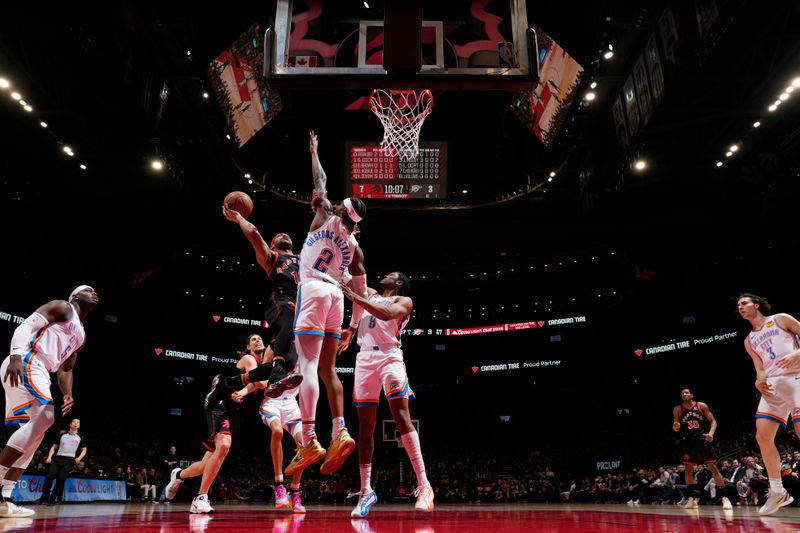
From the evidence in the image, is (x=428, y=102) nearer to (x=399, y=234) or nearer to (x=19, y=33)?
(x=19, y=33)

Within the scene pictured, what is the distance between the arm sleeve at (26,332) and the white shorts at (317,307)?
2.00 m

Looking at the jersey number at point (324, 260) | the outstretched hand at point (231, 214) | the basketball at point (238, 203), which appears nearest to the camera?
the jersey number at point (324, 260)

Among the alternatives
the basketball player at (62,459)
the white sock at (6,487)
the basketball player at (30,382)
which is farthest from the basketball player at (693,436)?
the basketball player at (62,459)

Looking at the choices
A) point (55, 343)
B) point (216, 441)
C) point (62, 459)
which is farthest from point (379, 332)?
point (62, 459)

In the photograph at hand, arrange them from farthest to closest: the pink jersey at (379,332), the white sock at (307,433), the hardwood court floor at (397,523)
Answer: the pink jersey at (379,332), the white sock at (307,433), the hardwood court floor at (397,523)

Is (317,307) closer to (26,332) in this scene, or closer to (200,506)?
(26,332)

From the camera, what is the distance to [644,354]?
2758 centimetres

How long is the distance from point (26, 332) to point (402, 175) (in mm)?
10506

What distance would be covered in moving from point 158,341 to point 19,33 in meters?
16.3

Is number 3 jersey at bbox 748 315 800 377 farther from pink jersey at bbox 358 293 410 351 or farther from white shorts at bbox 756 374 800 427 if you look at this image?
pink jersey at bbox 358 293 410 351

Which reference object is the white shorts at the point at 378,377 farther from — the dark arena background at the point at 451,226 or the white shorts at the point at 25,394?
the white shorts at the point at 25,394

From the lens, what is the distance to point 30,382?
4.62m

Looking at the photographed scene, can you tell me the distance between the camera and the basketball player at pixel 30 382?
4547mm

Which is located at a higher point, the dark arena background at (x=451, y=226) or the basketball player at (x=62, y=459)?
the dark arena background at (x=451, y=226)
